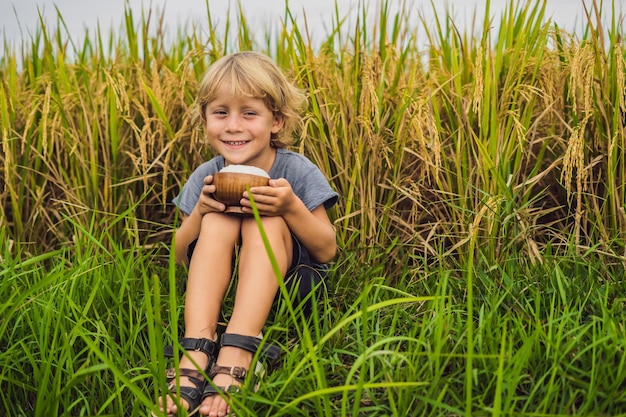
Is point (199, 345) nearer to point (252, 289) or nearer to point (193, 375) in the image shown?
point (193, 375)

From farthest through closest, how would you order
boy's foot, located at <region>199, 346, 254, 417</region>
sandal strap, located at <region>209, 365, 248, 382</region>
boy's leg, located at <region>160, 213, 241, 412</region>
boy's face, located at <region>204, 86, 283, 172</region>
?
boy's face, located at <region>204, 86, 283, 172</region>, boy's leg, located at <region>160, 213, 241, 412</region>, sandal strap, located at <region>209, 365, 248, 382</region>, boy's foot, located at <region>199, 346, 254, 417</region>

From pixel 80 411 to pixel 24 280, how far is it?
86 centimetres

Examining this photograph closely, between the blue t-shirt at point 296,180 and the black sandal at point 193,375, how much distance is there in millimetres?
585

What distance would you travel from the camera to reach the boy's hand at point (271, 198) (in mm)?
2240

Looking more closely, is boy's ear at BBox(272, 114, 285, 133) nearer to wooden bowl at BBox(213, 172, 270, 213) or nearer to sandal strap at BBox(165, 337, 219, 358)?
wooden bowl at BBox(213, 172, 270, 213)

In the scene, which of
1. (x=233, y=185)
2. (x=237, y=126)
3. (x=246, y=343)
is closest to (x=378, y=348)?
(x=246, y=343)

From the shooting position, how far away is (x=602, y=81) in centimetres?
284

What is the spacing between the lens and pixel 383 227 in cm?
285

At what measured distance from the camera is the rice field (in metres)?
1.88

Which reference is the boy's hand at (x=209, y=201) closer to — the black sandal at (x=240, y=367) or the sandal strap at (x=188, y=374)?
the black sandal at (x=240, y=367)

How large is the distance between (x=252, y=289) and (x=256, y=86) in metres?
0.80

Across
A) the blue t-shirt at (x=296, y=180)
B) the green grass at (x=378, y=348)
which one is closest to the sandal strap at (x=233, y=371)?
the green grass at (x=378, y=348)

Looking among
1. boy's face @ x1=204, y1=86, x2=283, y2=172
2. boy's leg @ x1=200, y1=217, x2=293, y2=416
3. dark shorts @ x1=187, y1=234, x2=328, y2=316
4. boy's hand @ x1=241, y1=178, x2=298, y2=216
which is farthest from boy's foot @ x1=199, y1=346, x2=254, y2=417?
boy's face @ x1=204, y1=86, x2=283, y2=172

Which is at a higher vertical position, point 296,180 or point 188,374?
point 296,180
